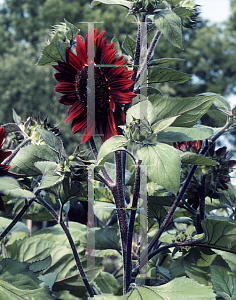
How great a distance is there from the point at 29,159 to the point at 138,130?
110 mm

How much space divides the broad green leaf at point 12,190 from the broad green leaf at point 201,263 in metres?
0.19

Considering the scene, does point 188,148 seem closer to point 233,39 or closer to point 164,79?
point 164,79

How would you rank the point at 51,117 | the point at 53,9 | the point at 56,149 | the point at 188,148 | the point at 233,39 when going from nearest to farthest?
the point at 56,149 < the point at 188,148 < the point at 51,117 < the point at 53,9 < the point at 233,39

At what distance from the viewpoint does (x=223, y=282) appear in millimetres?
304

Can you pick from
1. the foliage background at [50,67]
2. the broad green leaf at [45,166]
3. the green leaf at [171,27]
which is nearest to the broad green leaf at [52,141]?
the broad green leaf at [45,166]

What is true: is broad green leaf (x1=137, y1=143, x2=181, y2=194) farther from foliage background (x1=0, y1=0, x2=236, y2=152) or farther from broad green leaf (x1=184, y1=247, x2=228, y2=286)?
foliage background (x1=0, y1=0, x2=236, y2=152)

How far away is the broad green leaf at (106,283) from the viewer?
407mm

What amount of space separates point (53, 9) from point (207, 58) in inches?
136

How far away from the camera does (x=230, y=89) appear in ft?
24.1

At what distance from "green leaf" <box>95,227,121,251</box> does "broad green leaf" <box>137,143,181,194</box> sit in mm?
158

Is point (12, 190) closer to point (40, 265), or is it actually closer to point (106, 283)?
point (40, 265)

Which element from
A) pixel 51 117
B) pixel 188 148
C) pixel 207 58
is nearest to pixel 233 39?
pixel 207 58

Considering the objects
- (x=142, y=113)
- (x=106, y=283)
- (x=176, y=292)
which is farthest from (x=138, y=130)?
(x=106, y=283)

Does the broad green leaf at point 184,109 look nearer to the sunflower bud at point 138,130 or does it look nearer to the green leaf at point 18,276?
the sunflower bud at point 138,130
